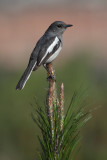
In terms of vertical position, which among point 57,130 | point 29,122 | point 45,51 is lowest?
point 57,130

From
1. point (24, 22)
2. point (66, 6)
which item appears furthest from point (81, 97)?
point (66, 6)

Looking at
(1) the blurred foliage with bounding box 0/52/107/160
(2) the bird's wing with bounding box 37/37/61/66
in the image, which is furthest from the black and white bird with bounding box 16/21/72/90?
(1) the blurred foliage with bounding box 0/52/107/160

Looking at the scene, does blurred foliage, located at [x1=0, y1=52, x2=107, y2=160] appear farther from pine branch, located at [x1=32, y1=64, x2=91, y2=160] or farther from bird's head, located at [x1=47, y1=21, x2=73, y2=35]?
pine branch, located at [x1=32, y1=64, x2=91, y2=160]

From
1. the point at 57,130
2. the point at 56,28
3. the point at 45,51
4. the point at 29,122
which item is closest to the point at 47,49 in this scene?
the point at 45,51

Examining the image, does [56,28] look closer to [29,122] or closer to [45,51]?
[45,51]

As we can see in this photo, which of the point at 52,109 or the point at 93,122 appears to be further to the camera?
the point at 93,122

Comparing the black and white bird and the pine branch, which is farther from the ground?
the black and white bird

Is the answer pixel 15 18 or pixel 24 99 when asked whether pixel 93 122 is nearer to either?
pixel 24 99

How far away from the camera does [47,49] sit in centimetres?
469

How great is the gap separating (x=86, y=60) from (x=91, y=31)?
16.4 metres

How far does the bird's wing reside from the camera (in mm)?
4488

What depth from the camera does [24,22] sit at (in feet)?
98.6

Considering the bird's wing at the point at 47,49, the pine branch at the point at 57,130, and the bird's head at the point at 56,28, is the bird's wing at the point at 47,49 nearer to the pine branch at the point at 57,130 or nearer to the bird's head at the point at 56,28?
the bird's head at the point at 56,28

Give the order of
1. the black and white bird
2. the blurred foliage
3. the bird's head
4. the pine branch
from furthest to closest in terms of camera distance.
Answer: the blurred foliage → the bird's head → the black and white bird → the pine branch
